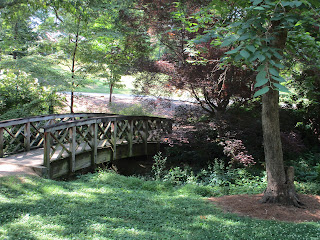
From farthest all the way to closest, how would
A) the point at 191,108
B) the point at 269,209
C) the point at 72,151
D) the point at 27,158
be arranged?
the point at 191,108, the point at 72,151, the point at 27,158, the point at 269,209

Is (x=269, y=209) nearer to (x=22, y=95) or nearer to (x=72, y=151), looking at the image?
(x=72, y=151)

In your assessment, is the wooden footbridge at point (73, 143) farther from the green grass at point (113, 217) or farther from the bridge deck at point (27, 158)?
the green grass at point (113, 217)

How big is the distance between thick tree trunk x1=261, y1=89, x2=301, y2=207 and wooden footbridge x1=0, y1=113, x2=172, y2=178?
520 cm

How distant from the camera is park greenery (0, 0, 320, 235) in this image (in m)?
4.06

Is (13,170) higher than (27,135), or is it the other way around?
(27,135)

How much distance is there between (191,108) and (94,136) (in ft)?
11.4

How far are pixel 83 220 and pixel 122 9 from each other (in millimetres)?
10817

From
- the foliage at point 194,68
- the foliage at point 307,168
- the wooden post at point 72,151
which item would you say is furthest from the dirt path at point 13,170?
the foliage at point 307,168

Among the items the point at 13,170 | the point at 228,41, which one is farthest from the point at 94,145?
the point at 228,41

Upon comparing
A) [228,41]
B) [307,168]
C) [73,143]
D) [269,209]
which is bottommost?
[269,209]

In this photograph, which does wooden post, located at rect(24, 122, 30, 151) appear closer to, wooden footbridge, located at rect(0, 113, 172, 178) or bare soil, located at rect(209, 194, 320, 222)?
wooden footbridge, located at rect(0, 113, 172, 178)

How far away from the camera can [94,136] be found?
9.59m

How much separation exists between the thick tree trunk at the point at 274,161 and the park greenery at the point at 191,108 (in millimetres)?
19

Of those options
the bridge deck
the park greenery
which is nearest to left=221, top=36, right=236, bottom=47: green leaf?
the park greenery
